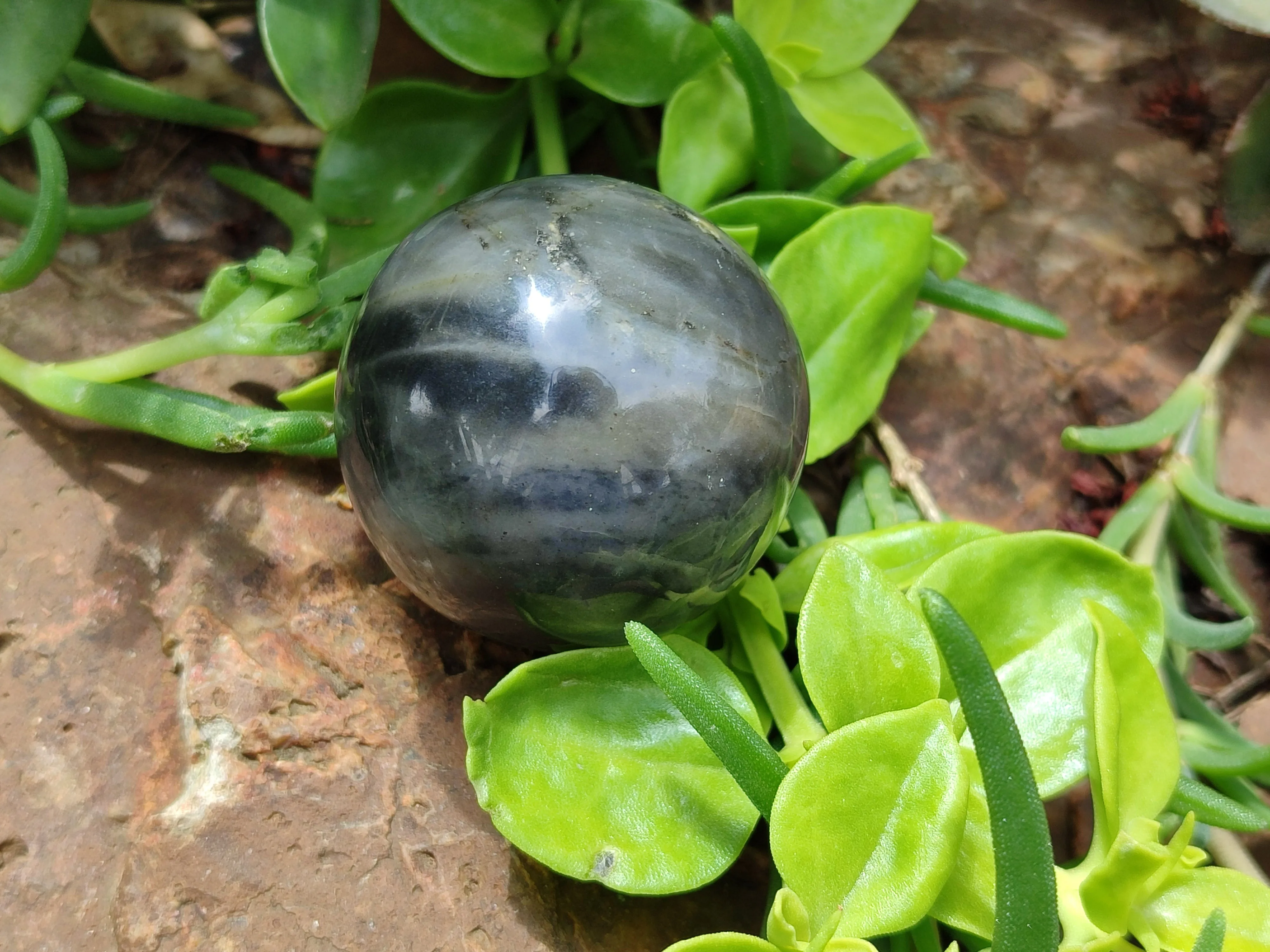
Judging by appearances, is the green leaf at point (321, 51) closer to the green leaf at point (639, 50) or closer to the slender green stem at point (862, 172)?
the green leaf at point (639, 50)

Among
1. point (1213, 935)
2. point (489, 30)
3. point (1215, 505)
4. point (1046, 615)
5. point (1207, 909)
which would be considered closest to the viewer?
point (1213, 935)

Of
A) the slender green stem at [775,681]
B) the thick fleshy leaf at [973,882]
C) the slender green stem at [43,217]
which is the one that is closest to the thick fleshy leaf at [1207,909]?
the thick fleshy leaf at [973,882]

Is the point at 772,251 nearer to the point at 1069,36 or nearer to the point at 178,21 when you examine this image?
the point at 1069,36

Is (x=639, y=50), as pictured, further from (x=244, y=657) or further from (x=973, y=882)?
(x=973, y=882)

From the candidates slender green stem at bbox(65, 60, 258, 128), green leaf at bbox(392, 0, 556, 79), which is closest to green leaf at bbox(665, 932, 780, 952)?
green leaf at bbox(392, 0, 556, 79)

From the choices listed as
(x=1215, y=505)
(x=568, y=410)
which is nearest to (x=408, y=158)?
(x=568, y=410)

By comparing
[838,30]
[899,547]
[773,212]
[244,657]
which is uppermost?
[838,30]
